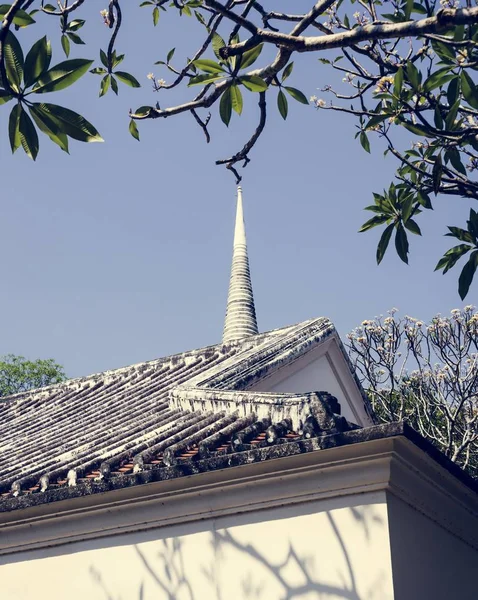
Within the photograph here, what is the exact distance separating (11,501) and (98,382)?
6308mm

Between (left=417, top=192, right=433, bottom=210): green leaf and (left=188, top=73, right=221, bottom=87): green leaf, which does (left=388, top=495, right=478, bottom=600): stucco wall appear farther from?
(left=188, top=73, right=221, bottom=87): green leaf

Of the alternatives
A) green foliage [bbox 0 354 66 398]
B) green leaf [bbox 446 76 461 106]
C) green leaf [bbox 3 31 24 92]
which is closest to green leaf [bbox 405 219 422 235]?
green leaf [bbox 446 76 461 106]

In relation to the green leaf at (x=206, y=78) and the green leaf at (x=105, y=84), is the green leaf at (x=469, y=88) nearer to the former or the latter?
the green leaf at (x=206, y=78)

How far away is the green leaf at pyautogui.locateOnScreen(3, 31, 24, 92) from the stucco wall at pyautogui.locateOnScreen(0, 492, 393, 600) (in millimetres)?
4025

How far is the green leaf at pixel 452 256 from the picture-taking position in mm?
4949

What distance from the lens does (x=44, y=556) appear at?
7.12 m

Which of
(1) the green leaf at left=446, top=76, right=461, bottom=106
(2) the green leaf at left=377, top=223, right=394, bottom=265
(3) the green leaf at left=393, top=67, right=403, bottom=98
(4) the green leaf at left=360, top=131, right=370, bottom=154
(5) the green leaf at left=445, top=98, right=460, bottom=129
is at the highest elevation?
(4) the green leaf at left=360, top=131, right=370, bottom=154

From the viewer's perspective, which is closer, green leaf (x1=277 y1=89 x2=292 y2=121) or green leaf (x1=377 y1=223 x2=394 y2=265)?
green leaf (x1=277 y1=89 x2=292 y2=121)

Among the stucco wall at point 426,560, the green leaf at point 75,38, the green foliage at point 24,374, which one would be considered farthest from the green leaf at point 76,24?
the green foliage at point 24,374

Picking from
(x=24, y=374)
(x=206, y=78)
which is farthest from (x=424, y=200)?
(x=24, y=374)

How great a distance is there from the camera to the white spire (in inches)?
691

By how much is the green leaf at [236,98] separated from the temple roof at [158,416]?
2.76m

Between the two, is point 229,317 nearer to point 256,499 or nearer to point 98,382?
point 98,382

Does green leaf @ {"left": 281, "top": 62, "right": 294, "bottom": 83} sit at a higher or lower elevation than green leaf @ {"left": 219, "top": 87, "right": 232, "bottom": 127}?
higher
